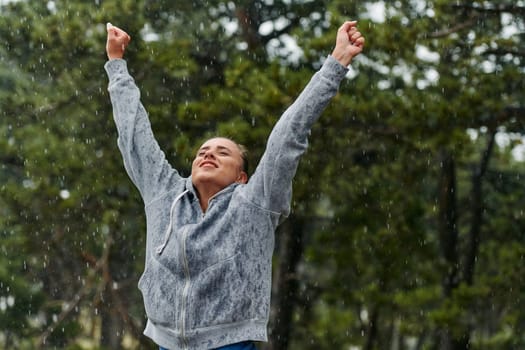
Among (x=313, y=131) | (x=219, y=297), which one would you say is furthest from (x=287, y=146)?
(x=313, y=131)

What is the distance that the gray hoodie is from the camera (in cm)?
217

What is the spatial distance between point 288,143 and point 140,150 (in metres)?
0.45

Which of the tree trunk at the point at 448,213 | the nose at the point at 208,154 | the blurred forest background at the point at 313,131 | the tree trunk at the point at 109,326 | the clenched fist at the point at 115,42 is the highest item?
the clenched fist at the point at 115,42

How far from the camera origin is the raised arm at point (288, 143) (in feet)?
7.27

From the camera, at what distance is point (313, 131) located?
7.03 m

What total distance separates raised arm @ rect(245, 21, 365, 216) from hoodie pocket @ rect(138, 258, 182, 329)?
0.90ft

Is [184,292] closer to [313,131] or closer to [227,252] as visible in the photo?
[227,252]

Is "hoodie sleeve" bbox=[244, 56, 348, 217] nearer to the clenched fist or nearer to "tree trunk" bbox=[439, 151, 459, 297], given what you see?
the clenched fist

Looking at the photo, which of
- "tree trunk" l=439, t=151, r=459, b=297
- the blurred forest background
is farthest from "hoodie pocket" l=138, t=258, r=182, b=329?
"tree trunk" l=439, t=151, r=459, b=297

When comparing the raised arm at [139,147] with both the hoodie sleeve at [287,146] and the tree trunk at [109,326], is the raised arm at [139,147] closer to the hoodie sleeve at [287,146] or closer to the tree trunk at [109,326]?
the hoodie sleeve at [287,146]

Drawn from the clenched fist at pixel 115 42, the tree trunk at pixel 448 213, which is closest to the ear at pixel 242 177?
the clenched fist at pixel 115 42

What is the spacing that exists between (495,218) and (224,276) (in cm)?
870

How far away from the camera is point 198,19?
9273mm

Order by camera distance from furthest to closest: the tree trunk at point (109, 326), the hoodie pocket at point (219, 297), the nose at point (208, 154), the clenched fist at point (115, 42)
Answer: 1. the tree trunk at point (109, 326)
2. the clenched fist at point (115, 42)
3. the nose at point (208, 154)
4. the hoodie pocket at point (219, 297)
